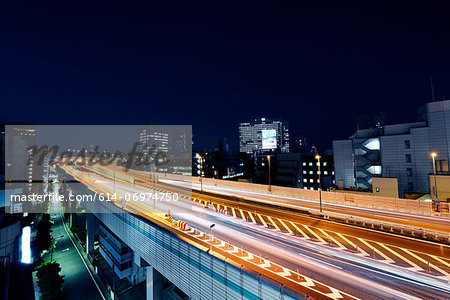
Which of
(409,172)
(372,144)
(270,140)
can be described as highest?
(270,140)

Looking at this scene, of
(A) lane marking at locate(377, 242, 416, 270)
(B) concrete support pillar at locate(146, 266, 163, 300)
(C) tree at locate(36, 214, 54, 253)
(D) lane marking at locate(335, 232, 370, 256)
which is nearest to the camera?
(A) lane marking at locate(377, 242, 416, 270)

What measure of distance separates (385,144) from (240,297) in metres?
50.5

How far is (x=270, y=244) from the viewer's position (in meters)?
14.9

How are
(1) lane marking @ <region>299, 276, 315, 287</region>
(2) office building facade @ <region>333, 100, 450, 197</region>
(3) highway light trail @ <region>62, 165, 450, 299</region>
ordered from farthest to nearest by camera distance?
(2) office building facade @ <region>333, 100, 450, 197</region>, (1) lane marking @ <region>299, 276, 315, 287</region>, (3) highway light trail @ <region>62, 165, 450, 299</region>

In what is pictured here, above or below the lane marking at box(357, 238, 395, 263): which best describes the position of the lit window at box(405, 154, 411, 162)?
above

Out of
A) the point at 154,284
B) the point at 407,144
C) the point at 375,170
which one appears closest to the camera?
the point at 154,284

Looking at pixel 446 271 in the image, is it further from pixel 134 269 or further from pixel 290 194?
pixel 134 269

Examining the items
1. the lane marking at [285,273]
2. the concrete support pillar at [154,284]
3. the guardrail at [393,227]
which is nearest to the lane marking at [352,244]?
the guardrail at [393,227]

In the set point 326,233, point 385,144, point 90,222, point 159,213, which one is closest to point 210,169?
point 90,222

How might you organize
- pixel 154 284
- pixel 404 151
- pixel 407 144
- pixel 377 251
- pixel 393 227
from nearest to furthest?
pixel 377 251 < pixel 393 227 < pixel 154 284 < pixel 407 144 < pixel 404 151

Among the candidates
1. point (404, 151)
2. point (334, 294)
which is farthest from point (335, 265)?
point (404, 151)

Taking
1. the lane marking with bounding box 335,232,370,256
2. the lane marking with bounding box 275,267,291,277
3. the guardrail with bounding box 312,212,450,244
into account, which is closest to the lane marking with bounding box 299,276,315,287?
the lane marking with bounding box 275,267,291,277

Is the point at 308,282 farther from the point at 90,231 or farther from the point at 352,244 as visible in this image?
the point at 90,231

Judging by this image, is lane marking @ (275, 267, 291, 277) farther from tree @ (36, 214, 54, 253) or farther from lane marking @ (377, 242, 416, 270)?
tree @ (36, 214, 54, 253)
